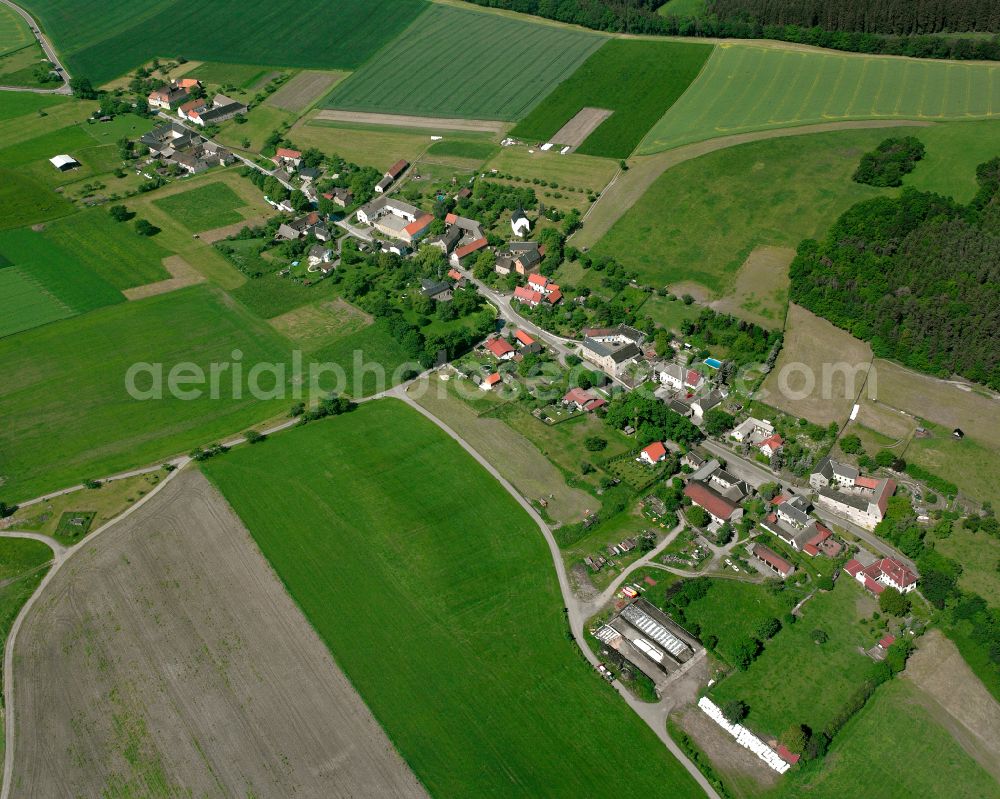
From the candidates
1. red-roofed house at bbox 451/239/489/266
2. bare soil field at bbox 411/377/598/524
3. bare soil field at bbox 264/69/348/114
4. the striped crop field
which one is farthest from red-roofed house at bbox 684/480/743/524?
bare soil field at bbox 264/69/348/114

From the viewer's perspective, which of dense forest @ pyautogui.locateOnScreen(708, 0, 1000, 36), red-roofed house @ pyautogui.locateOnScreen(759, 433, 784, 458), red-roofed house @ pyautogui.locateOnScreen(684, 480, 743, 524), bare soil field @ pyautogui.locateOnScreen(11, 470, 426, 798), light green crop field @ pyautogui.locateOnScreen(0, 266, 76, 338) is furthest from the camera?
dense forest @ pyautogui.locateOnScreen(708, 0, 1000, 36)

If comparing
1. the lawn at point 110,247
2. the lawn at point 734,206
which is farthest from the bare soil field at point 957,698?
→ the lawn at point 110,247

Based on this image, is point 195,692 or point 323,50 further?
point 323,50

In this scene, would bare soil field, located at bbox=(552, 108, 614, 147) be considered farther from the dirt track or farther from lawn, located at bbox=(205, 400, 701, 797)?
lawn, located at bbox=(205, 400, 701, 797)

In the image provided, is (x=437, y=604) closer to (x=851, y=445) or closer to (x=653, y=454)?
(x=653, y=454)

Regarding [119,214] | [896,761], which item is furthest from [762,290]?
[119,214]

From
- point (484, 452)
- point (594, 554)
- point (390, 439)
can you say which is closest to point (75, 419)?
point (390, 439)

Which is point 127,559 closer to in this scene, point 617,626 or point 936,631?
point 617,626
